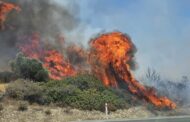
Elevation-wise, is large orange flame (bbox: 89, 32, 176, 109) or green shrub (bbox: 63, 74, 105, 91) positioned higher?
large orange flame (bbox: 89, 32, 176, 109)

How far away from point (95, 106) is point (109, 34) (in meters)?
17.0

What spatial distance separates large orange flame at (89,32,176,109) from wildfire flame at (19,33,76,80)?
3.05 m

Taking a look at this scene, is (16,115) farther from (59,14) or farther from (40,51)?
(59,14)

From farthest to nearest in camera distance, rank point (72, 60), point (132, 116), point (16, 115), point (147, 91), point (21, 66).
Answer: point (72, 60)
point (147, 91)
point (21, 66)
point (132, 116)
point (16, 115)

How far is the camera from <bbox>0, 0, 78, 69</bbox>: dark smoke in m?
57.0

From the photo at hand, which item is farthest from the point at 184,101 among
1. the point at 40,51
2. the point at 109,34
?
the point at 40,51

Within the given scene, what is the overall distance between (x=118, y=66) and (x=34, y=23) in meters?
19.0

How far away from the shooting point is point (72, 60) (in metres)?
52.8

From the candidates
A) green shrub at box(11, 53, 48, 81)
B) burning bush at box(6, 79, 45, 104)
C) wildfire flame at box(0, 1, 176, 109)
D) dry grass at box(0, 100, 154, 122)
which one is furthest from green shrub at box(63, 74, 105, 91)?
wildfire flame at box(0, 1, 176, 109)

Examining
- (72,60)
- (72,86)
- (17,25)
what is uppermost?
(17,25)

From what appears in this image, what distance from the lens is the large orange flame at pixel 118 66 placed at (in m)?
44.6

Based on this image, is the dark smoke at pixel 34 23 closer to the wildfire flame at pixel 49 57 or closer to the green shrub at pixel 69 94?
the wildfire flame at pixel 49 57

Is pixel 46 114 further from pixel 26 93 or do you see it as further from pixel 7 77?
pixel 7 77

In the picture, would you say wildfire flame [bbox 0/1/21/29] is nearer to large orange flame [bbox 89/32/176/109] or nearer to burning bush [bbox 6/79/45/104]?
large orange flame [bbox 89/32/176/109]
